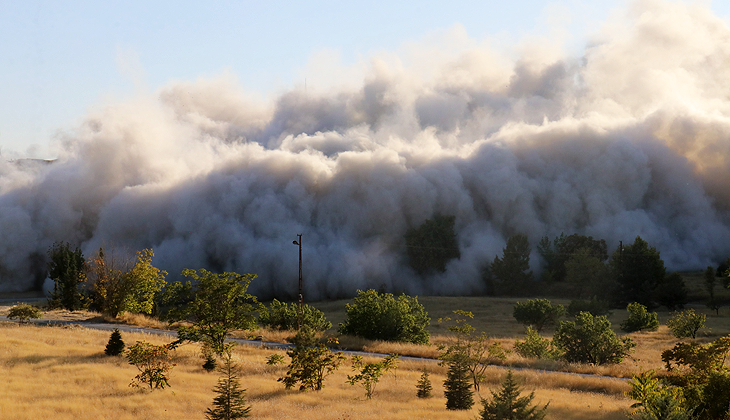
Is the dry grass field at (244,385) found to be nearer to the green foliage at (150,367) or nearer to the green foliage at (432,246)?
the green foliage at (150,367)

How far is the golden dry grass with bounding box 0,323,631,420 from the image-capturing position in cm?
1798

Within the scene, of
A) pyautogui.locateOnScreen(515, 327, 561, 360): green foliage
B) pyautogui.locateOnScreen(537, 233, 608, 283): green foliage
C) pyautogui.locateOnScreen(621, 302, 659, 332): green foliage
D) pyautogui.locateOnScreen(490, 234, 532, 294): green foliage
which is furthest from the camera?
pyautogui.locateOnScreen(537, 233, 608, 283): green foliage

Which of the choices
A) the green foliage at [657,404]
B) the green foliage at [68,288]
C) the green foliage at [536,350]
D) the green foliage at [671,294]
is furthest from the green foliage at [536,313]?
the green foliage at [68,288]

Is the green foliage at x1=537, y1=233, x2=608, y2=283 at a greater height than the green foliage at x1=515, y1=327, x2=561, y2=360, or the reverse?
the green foliage at x1=537, y1=233, x2=608, y2=283

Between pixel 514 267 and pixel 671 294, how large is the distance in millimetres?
22402

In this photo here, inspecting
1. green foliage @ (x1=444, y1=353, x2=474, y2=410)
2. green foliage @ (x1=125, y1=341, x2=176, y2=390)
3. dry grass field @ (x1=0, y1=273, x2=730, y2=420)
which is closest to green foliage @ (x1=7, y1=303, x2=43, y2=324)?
A: dry grass field @ (x1=0, y1=273, x2=730, y2=420)

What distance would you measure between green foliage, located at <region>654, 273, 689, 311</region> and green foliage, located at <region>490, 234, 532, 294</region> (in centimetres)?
1990

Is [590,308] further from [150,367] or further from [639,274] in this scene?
[150,367]

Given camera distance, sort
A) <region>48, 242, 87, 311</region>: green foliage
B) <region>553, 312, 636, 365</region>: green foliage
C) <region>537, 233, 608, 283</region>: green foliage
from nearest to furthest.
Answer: <region>553, 312, 636, 365</region>: green foliage, <region>48, 242, 87, 311</region>: green foliage, <region>537, 233, 608, 283</region>: green foliage

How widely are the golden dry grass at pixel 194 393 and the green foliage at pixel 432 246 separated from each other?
67579mm

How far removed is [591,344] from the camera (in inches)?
1310

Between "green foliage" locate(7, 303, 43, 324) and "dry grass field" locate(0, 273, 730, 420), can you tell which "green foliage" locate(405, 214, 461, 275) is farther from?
"green foliage" locate(7, 303, 43, 324)

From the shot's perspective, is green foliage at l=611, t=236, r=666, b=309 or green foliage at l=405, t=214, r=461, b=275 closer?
green foliage at l=611, t=236, r=666, b=309

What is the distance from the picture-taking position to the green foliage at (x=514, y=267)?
88.1m
